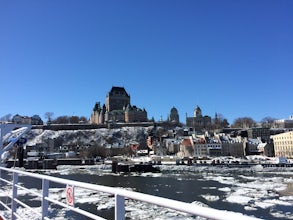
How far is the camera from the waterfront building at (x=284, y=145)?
92.3m

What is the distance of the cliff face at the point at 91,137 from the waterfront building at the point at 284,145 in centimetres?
5256

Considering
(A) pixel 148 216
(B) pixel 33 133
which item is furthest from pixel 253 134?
(A) pixel 148 216

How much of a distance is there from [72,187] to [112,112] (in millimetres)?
151507

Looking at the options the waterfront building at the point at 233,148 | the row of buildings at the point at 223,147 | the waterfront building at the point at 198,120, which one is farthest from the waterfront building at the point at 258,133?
the waterfront building at the point at 198,120

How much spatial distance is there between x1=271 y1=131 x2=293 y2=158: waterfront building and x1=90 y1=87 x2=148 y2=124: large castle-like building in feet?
222

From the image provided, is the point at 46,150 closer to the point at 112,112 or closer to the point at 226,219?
the point at 112,112

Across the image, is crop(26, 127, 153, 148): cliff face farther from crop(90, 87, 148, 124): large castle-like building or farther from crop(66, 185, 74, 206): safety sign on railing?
crop(66, 185, 74, 206): safety sign on railing

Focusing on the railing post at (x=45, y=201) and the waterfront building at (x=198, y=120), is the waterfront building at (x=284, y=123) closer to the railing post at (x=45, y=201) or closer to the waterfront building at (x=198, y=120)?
the waterfront building at (x=198, y=120)

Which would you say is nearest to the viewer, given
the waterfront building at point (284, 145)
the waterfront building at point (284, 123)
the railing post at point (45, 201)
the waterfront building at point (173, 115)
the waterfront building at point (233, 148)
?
the railing post at point (45, 201)

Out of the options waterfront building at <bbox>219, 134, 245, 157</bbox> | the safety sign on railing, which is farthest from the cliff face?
the safety sign on railing

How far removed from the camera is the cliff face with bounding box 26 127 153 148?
133m

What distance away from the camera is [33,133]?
139 metres

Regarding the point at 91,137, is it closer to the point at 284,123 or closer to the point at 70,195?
the point at 284,123

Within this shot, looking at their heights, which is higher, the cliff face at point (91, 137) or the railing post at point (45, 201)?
the cliff face at point (91, 137)
